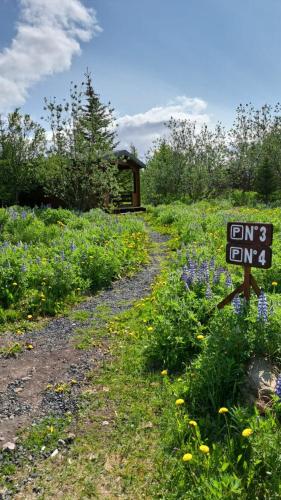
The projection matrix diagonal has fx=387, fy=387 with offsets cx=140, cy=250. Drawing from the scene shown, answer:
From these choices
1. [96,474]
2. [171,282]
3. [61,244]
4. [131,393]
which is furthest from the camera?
[61,244]

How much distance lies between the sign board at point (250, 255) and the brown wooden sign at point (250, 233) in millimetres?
58

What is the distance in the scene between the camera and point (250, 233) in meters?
4.42

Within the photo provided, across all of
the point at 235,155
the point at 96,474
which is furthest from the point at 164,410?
the point at 235,155

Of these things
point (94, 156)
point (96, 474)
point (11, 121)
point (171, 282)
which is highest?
point (11, 121)

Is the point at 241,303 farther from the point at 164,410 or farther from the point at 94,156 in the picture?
the point at 94,156

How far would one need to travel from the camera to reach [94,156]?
55.4 ft

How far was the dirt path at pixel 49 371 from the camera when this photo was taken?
4.10 m

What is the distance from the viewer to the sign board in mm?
4336

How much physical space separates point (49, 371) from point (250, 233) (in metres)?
3.01

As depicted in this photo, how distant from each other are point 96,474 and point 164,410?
3.07ft

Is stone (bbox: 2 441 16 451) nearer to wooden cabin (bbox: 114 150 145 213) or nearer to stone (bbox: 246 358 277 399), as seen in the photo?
stone (bbox: 246 358 277 399)

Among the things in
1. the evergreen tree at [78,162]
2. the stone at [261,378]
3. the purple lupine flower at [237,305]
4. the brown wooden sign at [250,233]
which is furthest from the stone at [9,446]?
the evergreen tree at [78,162]

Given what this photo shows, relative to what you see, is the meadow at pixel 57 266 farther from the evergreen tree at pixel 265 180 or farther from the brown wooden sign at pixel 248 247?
the evergreen tree at pixel 265 180

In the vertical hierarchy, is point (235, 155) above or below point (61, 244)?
above
